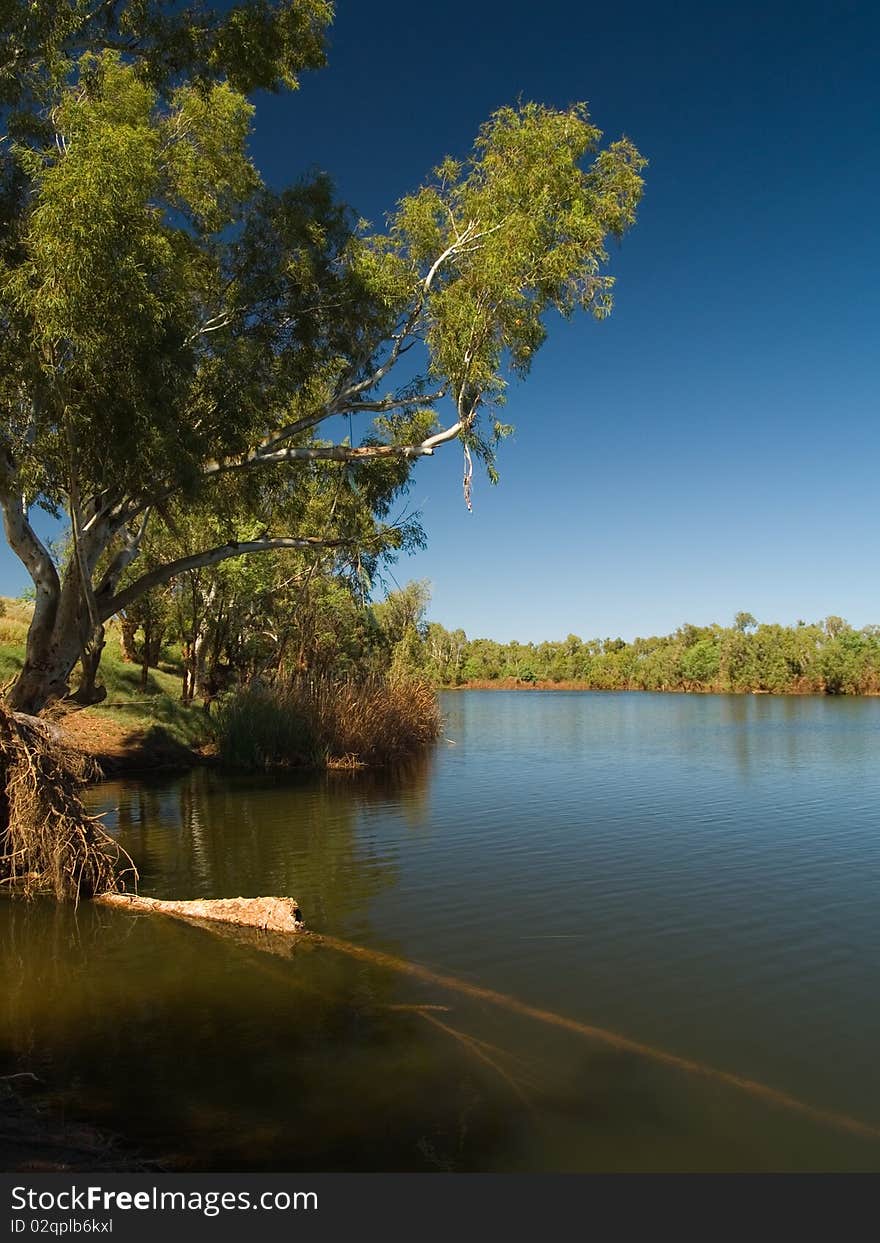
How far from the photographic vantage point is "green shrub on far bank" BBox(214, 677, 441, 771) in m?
20.7

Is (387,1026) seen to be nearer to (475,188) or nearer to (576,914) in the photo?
(576,914)

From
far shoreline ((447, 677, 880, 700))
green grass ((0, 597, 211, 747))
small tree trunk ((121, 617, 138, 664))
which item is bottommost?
far shoreline ((447, 677, 880, 700))

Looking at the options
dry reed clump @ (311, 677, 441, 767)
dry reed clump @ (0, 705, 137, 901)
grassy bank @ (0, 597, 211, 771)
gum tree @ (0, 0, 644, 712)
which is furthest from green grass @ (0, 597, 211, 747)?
dry reed clump @ (0, 705, 137, 901)

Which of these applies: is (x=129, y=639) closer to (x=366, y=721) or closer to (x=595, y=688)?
(x=366, y=721)

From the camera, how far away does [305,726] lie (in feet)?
68.4

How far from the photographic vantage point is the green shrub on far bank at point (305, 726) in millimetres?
20703

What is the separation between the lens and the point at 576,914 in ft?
27.6

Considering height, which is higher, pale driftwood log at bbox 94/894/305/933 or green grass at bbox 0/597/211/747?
green grass at bbox 0/597/211/747

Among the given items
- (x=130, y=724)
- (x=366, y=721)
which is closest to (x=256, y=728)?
(x=366, y=721)

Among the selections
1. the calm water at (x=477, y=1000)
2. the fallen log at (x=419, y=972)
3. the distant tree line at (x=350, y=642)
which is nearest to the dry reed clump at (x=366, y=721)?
the distant tree line at (x=350, y=642)

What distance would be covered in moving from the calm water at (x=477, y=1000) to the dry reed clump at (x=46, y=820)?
1.32 ft

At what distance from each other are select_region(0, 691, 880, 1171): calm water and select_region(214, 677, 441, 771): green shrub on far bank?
6.57m

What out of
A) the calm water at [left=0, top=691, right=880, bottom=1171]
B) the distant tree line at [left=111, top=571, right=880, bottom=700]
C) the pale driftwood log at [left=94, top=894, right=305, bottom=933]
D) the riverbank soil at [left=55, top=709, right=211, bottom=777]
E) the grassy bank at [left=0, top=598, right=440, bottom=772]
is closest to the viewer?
the calm water at [left=0, top=691, right=880, bottom=1171]

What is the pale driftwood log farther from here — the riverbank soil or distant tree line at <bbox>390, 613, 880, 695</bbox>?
distant tree line at <bbox>390, 613, 880, 695</bbox>
